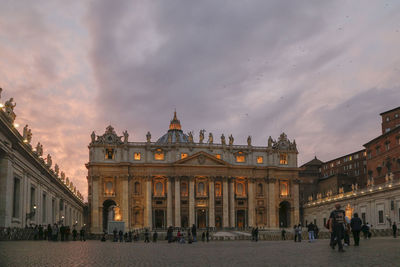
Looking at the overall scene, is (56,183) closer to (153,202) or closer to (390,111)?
(153,202)

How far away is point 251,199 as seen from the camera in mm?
106000

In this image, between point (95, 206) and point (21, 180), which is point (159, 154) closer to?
point (95, 206)

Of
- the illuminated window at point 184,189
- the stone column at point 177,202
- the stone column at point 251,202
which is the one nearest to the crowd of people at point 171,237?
the stone column at point 177,202

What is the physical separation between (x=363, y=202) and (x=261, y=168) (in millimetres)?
31692

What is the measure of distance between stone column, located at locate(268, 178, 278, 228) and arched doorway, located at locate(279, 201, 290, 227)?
4.24 meters

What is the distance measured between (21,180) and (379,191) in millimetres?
49023

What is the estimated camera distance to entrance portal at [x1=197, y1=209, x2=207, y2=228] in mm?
103500

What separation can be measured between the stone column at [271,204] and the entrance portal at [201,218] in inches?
535

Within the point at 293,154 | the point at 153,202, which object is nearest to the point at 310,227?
the point at 153,202

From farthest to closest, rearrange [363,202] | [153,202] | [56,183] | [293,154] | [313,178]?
[313,178], [293,154], [153,202], [363,202], [56,183]

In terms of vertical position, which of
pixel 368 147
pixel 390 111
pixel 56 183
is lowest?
pixel 56 183

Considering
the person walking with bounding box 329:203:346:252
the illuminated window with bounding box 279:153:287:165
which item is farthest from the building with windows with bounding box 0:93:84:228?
the illuminated window with bounding box 279:153:287:165

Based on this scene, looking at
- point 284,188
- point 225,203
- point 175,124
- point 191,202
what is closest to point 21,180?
point 191,202

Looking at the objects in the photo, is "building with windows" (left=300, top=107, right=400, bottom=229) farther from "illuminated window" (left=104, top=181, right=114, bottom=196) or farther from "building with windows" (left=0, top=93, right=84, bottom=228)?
"building with windows" (left=0, top=93, right=84, bottom=228)
